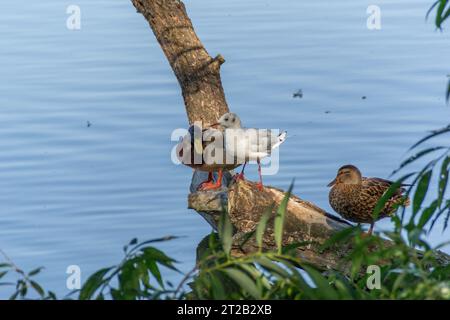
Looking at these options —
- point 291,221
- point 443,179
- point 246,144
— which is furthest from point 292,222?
point 443,179

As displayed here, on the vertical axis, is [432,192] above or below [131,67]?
below

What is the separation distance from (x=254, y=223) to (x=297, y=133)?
3.63 meters

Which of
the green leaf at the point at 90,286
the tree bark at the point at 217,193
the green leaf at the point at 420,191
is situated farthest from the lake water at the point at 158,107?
the green leaf at the point at 90,286

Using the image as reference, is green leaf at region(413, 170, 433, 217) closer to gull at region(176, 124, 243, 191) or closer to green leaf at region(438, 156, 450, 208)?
green leaf at region(438, 156, 450, 208)

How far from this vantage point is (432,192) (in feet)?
30.9

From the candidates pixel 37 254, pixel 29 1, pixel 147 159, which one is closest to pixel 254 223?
→ pixel 37 254

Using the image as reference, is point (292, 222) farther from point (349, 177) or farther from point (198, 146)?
point (198, 146)

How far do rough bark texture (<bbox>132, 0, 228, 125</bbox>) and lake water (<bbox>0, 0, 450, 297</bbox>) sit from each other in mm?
826

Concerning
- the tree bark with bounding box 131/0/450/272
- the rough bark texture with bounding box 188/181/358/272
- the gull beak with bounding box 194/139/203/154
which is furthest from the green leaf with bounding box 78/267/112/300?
the gull beak with bounding box 194/139/203/154

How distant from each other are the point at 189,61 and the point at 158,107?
2.36m

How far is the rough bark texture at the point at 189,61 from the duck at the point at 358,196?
157 centimetres

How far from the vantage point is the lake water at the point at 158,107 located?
9195mm

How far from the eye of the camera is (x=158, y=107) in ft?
38.9
